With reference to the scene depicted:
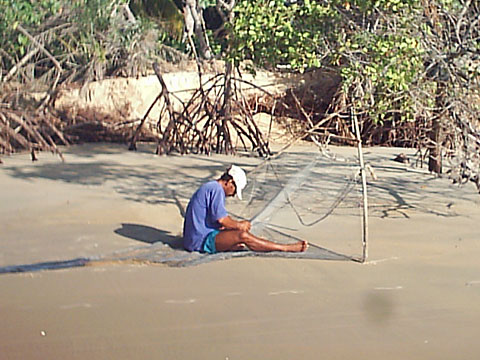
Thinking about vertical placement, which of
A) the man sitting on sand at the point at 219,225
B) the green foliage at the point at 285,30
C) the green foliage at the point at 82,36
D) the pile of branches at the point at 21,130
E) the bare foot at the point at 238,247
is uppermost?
the green foliage at the point at 82,36

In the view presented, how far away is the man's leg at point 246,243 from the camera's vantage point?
5922 millimetres

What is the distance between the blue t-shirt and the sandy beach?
0.31m

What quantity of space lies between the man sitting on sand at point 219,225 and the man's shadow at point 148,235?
0.44 meters

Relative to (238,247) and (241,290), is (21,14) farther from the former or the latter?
(241,290)

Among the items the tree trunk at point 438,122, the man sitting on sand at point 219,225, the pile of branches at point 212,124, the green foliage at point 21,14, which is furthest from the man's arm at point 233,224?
the pile of branches at point 212,124

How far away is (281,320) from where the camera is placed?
4.79 meters

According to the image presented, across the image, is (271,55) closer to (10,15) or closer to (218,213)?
(218,213)

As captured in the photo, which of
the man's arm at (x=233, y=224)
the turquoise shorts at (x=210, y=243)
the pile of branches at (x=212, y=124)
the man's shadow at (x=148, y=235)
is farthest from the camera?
the pile of branches at (x=212, y=124)

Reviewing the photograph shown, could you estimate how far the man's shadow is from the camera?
6688 mm

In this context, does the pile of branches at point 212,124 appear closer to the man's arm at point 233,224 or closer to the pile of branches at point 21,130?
the pile of branches at point 21,130

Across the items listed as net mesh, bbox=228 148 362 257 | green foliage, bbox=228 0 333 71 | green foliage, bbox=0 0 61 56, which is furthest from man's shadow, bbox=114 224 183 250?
green foliage, bbox=0 0 61 56

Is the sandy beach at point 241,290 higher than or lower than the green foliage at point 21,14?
lower

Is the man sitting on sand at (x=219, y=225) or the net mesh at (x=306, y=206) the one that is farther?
the net mesh at (x=306, y=206)

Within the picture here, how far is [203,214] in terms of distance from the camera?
19.8 feet
